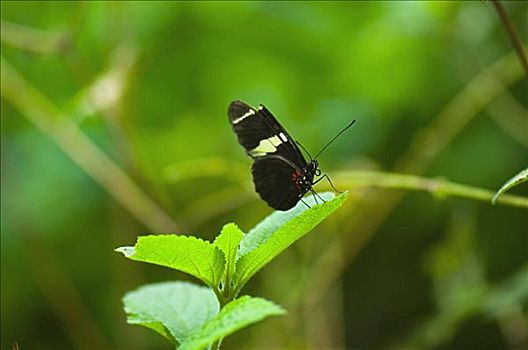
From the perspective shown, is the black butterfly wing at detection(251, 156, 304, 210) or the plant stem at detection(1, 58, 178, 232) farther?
the plant stem at detection(1, 58, 178, 232)

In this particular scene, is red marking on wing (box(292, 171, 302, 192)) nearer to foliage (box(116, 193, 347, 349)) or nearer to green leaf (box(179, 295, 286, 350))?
foliage (box(116, 193, 347, 349))

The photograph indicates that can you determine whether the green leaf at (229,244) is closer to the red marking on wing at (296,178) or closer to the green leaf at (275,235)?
the green leaf at (275,235)

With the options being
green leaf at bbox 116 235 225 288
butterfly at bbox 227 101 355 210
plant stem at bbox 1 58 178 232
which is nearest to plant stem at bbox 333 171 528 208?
butterfly at bbox 227 101 355 210

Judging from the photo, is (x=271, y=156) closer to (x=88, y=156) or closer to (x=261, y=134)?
(x=261, y=134)

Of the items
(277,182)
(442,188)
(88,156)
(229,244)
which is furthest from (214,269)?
(88,156)

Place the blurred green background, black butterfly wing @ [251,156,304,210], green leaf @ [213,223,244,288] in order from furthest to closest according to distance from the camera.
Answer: the blurred green background
black butterfly wing @ [251,156,304,210]
green leaf @ [213,223,244,288]

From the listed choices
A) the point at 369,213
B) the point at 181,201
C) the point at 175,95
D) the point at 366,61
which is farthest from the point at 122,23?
the point at 369,213

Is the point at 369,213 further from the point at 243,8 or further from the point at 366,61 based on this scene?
the point at 243,8
